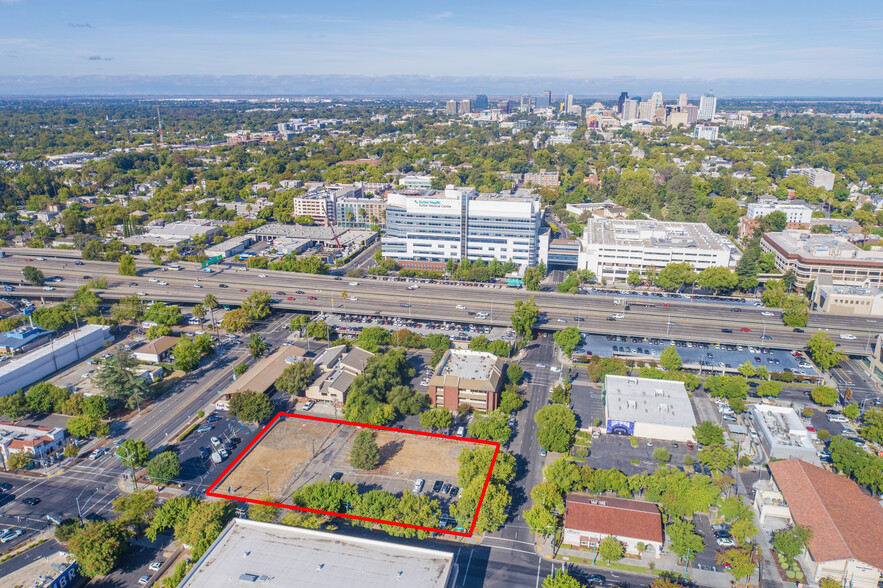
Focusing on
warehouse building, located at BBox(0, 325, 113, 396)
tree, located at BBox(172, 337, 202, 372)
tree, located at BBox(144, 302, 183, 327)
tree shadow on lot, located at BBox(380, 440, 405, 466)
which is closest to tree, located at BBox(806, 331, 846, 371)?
tree shadow on lot, located at BBox(380, 440, 405, 466)

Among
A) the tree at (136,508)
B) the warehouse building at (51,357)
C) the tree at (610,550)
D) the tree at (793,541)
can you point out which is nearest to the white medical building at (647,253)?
the tree at (793,541)

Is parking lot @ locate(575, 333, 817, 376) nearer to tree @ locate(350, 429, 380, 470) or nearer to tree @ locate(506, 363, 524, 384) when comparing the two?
tree @ locate(506, 363, 524, 384)

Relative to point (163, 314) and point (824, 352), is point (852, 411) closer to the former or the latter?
point (824, 352)

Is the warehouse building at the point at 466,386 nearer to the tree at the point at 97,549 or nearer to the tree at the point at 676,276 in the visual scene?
the tree at the point at 97,549

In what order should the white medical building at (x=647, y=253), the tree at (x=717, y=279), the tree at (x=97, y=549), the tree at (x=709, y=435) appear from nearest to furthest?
the tree at (x=97, y=549) → the tree at (x=709, y=435) → the tree at (x=717, y=279) → the white medical building at (x=647, y=253)

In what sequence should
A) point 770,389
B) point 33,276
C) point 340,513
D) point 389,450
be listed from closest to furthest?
point 340,513 → point 389,450 → point 770,389 → point 33,276

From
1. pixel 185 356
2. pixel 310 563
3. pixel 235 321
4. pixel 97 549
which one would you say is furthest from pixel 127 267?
pixel 310 563
